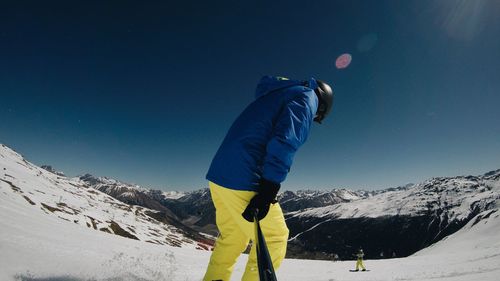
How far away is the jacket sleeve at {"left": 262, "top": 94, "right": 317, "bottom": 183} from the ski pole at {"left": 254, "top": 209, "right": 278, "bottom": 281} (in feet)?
1.78

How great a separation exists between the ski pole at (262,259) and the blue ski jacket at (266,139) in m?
0.50

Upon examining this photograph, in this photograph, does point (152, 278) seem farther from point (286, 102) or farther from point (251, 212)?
point (286, 102)

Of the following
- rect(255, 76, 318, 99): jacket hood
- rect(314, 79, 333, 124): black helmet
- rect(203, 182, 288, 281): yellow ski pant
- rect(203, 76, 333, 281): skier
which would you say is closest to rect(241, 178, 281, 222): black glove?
rect(203, 76, 333, 281): skier

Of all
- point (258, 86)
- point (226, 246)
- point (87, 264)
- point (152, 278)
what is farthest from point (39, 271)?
point (258, 86)

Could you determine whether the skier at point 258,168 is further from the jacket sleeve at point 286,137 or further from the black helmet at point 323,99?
the black helmet at point 323,99

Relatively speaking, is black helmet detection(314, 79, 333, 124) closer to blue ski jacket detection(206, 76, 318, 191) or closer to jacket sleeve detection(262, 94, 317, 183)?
blue ski jacket detection(206, 76, 318, 191)

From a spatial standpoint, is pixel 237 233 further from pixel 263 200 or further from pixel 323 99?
pixel 323 99

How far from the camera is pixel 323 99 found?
4.36 meters

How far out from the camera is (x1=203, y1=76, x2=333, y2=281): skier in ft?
11.1

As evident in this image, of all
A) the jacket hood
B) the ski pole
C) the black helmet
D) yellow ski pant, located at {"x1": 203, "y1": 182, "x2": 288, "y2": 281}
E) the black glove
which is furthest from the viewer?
the black helmet

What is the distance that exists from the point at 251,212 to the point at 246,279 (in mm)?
777

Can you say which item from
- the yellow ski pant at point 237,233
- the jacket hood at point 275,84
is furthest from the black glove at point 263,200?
the jacket hood at point 275,84

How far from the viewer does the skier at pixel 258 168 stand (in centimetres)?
338

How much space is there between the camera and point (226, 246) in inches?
156
